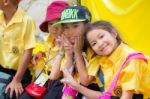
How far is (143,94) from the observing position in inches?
87.0

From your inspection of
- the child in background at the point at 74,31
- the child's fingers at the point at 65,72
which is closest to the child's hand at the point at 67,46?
the child in background at the point at 74,31

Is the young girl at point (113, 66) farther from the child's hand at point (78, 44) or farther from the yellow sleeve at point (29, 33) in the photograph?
the yellow sleeve at point (29, 33)

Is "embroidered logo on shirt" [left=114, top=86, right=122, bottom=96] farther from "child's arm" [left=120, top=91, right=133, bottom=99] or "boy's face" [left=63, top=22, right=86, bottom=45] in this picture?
"boy's face" [left=63, top=22, right=86, bottom=45]

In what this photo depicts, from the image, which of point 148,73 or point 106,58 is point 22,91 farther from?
point 148,73

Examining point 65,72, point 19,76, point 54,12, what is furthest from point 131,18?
point 19,76

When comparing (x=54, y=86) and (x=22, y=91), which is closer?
(x=54, y=86)

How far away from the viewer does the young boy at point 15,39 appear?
3.00 m

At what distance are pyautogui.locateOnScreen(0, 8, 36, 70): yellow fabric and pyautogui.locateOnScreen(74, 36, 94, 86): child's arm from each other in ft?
2.12

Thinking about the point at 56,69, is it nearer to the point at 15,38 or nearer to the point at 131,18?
the point at 15,38

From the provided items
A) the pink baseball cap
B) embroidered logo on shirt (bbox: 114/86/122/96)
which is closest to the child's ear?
embroidered logo on shirt (bbox: 114/86/122/96)

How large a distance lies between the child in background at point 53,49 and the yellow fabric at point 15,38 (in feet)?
0.41

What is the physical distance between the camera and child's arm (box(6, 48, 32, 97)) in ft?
9.54

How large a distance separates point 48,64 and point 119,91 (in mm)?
859

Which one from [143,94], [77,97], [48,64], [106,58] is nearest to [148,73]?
[143,94]
